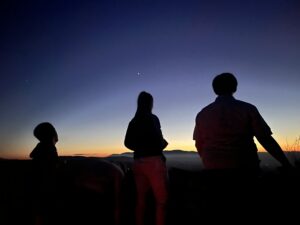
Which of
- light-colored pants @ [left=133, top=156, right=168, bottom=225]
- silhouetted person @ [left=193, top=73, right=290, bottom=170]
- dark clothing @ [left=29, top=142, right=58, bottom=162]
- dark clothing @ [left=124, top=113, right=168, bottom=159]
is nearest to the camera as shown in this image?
silhouetted person @ [left=193, top=73, right=290, bottom=170]

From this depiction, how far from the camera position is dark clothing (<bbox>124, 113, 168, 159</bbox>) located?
416 centimetres

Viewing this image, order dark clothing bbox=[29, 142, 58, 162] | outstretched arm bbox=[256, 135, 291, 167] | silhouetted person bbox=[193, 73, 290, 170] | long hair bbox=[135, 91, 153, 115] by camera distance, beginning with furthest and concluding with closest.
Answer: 1. dark clothing bbox=[29, 142, 58, 162]
2. long hair bbox=[135, 91, 153, 115]
3. silhouetted person bbox=[193, 73, 290, 170]
4. outstretched arm bbox=[256, 135, 291, 167]

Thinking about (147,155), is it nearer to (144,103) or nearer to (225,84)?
(144,103)

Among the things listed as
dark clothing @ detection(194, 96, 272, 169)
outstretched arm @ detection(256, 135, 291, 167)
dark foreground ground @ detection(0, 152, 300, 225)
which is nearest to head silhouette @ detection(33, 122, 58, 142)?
dark foreground ground @ detection(0, 152, 300, 225)

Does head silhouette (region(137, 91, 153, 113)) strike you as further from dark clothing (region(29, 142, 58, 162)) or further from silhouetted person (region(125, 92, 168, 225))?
dark clothing (region(29, 142, 58, 162))

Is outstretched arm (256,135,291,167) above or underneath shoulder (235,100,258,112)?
underneath

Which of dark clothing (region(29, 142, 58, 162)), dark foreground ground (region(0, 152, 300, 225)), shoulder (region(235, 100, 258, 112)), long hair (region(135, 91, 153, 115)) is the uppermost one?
long hair (region(135, 91, 153, 115))

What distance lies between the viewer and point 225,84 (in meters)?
3.12

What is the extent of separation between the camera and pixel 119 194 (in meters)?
4.86

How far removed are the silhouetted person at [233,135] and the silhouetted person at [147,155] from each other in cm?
113

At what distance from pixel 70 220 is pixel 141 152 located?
2.10 meters

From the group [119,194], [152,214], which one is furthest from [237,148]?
[152,214]

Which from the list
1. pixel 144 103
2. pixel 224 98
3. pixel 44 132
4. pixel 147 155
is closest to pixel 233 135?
pixel 224 98

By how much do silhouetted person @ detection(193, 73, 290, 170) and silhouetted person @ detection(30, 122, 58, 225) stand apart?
102 inches
